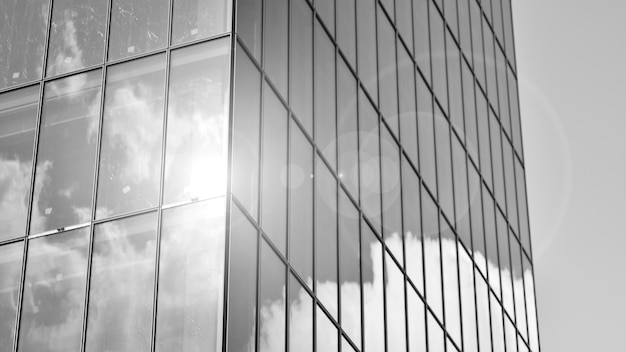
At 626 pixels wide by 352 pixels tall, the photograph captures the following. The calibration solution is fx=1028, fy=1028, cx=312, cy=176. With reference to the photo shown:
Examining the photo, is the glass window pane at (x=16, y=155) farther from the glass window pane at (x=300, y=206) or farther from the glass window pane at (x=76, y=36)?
the glass window pane at (x=300, y=206)

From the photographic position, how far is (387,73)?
97.3 feet

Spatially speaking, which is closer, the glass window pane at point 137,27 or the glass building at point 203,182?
the glass building at point 203,182

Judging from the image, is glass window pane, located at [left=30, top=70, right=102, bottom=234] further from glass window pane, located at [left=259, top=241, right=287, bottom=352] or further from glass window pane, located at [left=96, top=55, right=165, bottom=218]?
glass window pane, located at [left=259, top=241, right=287, bottom=352]

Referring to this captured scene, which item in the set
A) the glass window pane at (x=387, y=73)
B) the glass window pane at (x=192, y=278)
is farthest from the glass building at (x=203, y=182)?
the glass window pane at (x=387, y=73)

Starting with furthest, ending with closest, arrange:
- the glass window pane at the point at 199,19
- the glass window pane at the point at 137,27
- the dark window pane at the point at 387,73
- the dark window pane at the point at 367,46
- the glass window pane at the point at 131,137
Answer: the dark window pane at the point at 387,73, the dark window pane at the point at 367,46, the glass window pane at the point at 137,27, the glass window pane at the point at 199,19, the glass window pane at the point at 131,137

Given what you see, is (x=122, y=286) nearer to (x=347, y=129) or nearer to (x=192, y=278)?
(x=192, y=278)

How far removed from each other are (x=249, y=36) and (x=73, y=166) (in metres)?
4.53

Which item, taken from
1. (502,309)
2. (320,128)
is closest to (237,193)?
(320,128)

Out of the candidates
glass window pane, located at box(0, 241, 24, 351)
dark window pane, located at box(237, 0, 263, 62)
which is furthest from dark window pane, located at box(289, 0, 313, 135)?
glass window pane, located at box(0, 241, 24, 351)

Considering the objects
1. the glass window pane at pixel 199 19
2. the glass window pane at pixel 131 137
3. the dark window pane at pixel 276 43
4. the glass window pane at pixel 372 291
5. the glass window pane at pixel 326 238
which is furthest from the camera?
the glass window pane at pixel 372 291

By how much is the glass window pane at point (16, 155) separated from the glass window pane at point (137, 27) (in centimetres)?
233

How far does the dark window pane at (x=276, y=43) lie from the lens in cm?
2177

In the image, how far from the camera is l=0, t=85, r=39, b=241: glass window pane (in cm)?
2169

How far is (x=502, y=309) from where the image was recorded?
36.1 metres
